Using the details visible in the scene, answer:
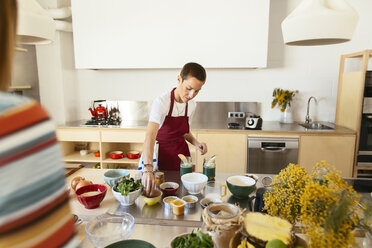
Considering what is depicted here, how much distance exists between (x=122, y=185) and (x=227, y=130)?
77.8 inches

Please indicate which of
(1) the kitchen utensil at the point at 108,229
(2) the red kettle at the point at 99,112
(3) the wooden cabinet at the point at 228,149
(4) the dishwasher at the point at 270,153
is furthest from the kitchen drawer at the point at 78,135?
(1) the kitchen utensil at the point at 108,229

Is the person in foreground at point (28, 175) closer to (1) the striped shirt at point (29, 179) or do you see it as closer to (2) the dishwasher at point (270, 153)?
(1) the striped shirt at point (29, 179)

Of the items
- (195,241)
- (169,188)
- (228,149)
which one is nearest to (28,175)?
(195,241)

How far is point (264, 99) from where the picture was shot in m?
3.55

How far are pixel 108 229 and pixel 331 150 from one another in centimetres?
276

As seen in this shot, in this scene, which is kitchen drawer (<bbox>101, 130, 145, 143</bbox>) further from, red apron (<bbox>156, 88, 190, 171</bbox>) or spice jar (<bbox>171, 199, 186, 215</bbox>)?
spice jar (<bbox>171, 199, 186, 215</bbox>)

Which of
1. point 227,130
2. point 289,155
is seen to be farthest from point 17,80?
point 289,155

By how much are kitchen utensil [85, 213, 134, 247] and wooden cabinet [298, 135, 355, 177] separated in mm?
2501

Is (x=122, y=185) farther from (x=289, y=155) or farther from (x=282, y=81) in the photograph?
(x=282, y=81)

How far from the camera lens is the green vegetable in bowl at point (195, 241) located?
0.75m

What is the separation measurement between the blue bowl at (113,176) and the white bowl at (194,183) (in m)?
0.36

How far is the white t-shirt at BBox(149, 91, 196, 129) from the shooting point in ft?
5.88

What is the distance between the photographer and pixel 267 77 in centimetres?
350

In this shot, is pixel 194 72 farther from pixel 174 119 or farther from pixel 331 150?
pixel 331 150
